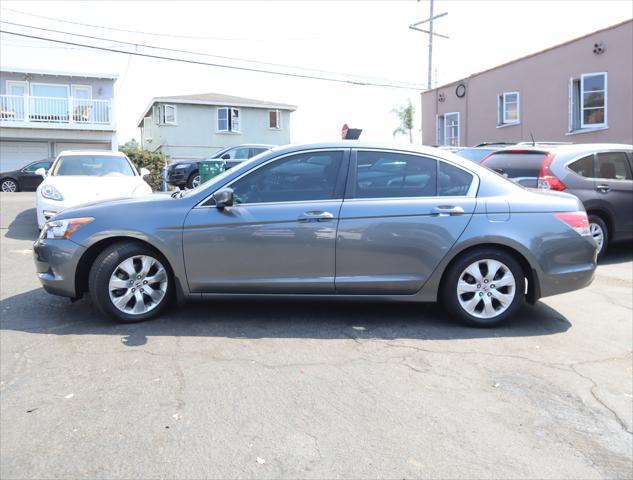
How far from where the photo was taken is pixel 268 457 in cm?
308

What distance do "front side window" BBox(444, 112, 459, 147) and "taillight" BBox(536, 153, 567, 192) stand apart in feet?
49.4

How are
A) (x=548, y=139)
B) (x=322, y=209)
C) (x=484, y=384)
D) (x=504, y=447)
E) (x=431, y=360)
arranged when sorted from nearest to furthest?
(x=504, y=447) → (x=484, y=384) → (x=431, y=360) → (x=322, y=209) → (x=548, y=139)

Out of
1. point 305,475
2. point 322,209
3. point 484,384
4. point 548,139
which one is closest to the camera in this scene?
point 305,475

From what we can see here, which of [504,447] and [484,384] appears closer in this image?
[504,447]

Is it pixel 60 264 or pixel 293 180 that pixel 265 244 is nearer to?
pixel 293 180

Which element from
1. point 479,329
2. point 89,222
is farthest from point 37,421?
point 479,329

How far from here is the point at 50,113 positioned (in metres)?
30.5

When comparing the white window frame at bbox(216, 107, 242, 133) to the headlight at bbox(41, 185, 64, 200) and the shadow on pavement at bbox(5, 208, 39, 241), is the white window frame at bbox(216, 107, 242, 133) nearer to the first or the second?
the shadow on pavement at bbox(5, 208, 39, 241)

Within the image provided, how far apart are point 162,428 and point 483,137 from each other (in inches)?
782

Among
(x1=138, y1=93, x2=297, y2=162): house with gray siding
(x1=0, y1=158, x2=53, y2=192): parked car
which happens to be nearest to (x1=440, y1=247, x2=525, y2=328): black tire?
(x1=0, y1=158, x2=53, y2=192): parked car

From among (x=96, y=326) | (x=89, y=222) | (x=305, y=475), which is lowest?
(x=305, y=475)

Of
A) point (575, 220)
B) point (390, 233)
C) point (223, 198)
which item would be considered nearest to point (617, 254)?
point (575, 220)

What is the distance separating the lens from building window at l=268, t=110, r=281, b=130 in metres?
37.3

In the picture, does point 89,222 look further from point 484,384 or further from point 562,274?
point 562,274
